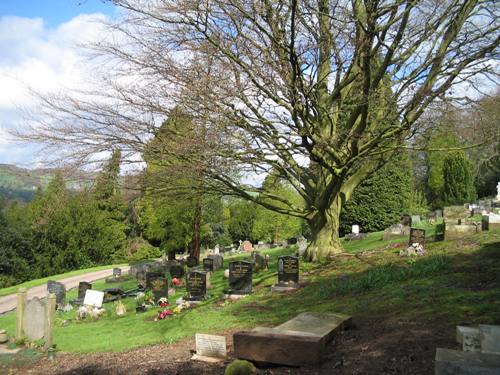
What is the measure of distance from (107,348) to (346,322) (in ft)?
15.0

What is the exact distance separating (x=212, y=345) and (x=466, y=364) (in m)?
3.79

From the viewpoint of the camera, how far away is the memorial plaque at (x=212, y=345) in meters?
6.68

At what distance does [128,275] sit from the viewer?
2489 centimetres

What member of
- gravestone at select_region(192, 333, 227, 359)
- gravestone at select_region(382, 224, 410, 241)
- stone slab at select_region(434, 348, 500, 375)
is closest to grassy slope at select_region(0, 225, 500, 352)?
gravestone at select_region(192, 333, 227, 359)

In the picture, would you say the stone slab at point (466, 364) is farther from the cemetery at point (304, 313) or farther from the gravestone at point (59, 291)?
the gravestone at point (59, 291)

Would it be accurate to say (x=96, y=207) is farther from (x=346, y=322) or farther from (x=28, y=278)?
(x=346, y=322)

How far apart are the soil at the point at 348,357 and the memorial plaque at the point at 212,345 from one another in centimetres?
17

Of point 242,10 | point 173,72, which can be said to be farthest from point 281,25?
point 173,72

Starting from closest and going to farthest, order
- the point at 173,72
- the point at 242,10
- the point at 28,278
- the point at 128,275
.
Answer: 1. the point at 242,10
2. the point at 173,72
3. the point at 128,275
4. the point at 28,278

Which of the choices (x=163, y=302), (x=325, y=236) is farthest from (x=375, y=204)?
(x=163, y=302)

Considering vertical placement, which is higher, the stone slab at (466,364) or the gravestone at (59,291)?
the stone slab at (466,364)

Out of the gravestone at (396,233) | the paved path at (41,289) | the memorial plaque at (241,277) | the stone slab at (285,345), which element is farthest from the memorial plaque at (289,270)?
the paved path at (41,289)

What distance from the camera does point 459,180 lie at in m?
39.2

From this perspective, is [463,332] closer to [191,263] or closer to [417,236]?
[417,236]
